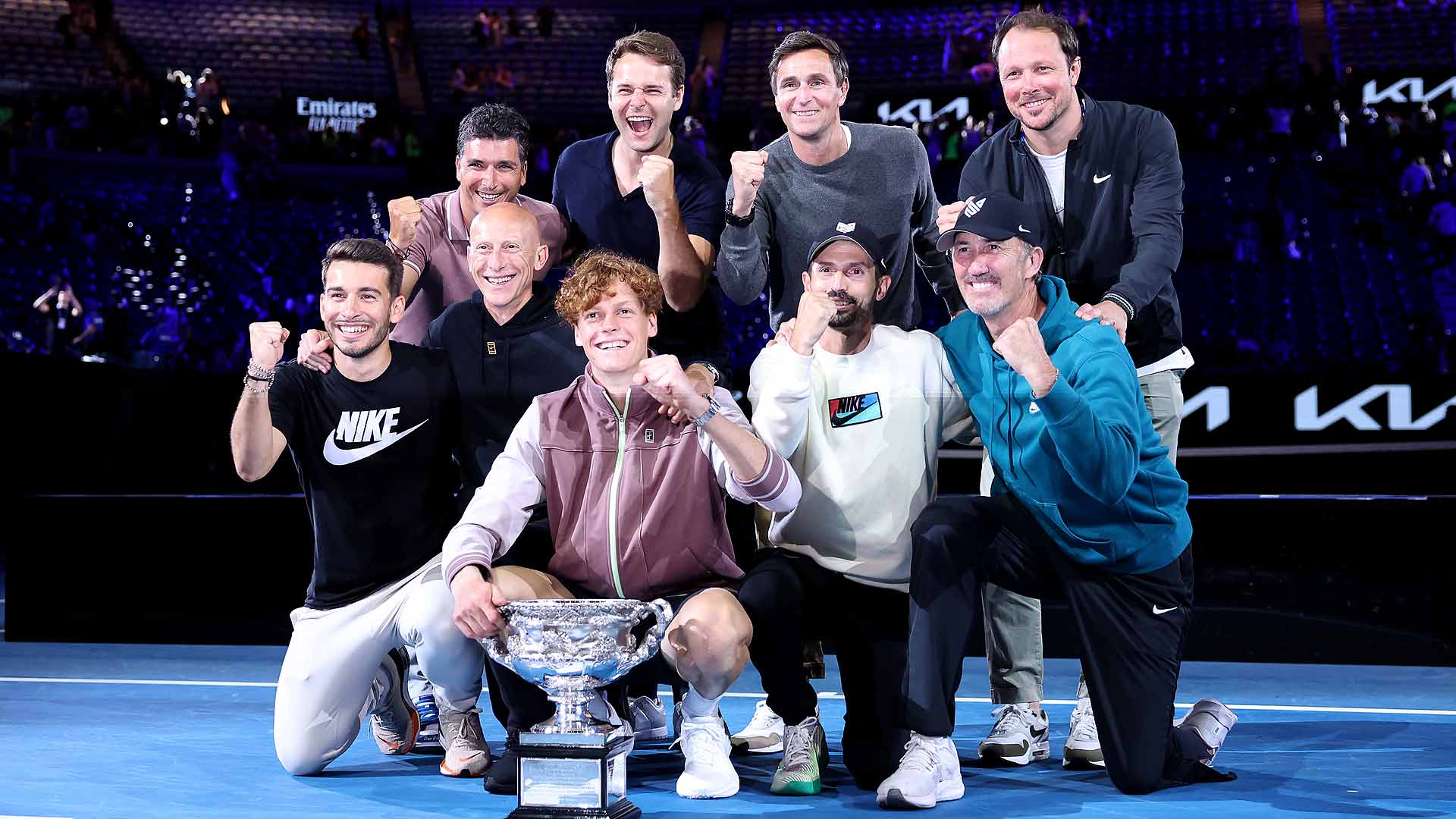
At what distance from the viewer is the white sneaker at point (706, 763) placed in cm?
337

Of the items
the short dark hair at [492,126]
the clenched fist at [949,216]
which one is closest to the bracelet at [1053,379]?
the clenched fist at [949,216]

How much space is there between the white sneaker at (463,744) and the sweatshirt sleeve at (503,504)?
0.65 m

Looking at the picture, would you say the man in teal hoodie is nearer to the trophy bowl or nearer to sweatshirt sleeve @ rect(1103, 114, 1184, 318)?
sweatshirt sleeve @ rect(1103, 114, 1184, 318)

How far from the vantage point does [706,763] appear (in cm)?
338

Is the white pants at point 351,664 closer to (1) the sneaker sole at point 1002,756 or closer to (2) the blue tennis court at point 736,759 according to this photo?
(2) the blue tennis court at point 736,759

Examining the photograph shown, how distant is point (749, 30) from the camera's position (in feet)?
74.9

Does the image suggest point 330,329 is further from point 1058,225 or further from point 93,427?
point 93,427

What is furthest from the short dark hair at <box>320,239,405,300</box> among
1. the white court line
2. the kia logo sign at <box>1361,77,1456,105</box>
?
the kia logo sign at <box>1361,77,1456,105</box>

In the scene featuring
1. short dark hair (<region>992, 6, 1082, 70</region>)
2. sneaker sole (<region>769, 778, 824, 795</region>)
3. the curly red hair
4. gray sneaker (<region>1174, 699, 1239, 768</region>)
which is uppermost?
short dark hair (<region>992, 6, 1082, 70</region>)

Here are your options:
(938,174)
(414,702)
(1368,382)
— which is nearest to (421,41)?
(938,174)

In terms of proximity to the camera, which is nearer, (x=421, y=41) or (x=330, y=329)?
(x=330, y=329)

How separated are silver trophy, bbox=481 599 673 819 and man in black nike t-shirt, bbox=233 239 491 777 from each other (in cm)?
61

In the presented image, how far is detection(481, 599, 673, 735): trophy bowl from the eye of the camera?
2.98 m

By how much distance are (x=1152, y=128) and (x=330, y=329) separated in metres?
2.40
